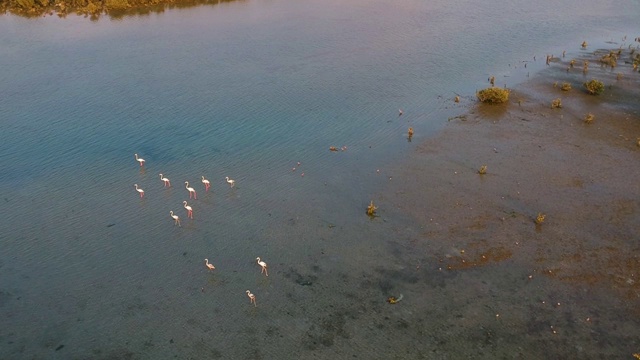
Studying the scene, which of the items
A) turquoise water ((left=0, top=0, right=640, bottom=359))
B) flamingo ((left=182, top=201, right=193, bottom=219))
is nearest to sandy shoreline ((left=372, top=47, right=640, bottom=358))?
turquoise water ((left=0, top=0, right=640, bottom=359))

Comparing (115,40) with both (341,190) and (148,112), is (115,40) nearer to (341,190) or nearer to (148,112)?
(148,112)

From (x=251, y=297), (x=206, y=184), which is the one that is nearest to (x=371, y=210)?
(x=251, y=297)

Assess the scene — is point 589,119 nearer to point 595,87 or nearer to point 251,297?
point 595,87

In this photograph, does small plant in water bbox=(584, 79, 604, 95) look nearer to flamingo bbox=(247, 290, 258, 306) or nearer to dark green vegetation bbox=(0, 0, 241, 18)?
flamingo bbox=(247, 290, 258, 306)

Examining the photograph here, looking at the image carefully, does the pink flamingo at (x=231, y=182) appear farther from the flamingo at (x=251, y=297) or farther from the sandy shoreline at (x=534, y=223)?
the flamingo at (x=251, y=297)

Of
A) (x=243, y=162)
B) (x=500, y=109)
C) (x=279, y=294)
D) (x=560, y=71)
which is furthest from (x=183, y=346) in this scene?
(x=560, y=71)

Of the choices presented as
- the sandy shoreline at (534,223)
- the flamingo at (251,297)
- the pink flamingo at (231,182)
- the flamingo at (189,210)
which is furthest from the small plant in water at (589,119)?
the flamingo at (189,210)
